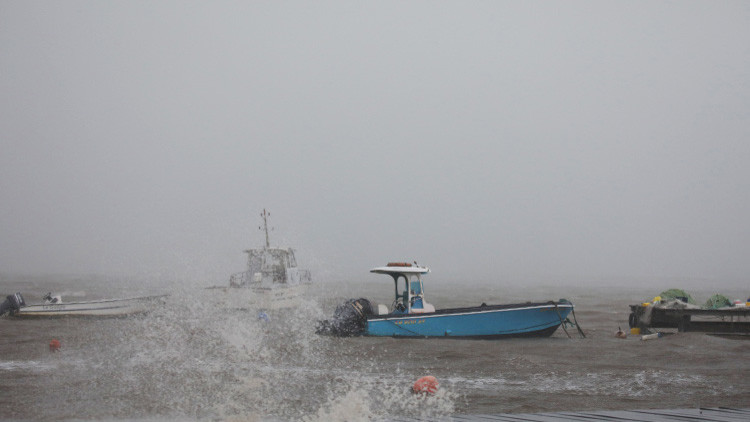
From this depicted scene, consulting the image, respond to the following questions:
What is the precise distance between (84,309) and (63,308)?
1.11 meters

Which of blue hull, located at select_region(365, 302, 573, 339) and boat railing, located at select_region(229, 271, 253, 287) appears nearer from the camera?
blue hull, located at select_region(365, 302, 573, 339)

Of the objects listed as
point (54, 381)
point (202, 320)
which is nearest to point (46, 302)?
point (202, 320)

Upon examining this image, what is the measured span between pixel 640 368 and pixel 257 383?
10.6 m

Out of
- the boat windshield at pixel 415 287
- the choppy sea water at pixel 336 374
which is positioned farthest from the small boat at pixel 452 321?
the choppy sea water at pixel 336 374

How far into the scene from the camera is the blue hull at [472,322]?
2231 cm

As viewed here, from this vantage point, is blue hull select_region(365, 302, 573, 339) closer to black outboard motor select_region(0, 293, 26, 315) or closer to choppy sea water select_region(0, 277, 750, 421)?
choppy sea water select_region(0, 277, 750, 421)

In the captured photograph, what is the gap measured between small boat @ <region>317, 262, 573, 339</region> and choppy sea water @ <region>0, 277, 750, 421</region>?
1.48 ft

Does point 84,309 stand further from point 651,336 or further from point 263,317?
point 651,336

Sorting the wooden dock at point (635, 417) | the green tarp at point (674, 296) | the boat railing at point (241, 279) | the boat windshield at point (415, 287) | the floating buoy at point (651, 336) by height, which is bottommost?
the floating buoy at point (651, 336)

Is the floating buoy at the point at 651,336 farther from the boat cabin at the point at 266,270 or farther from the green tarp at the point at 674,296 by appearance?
the boat cabin at the point at 266,270

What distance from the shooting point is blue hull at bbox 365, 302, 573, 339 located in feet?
73.2

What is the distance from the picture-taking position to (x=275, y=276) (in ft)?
Answer: 123

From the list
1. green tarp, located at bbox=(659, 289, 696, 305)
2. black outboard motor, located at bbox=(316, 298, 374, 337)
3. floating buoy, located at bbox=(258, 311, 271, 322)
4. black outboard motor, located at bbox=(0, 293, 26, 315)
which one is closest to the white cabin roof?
black outboard motor, located at bbox=(316, 298, 374, 337)

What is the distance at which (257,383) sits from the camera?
14.7 m
